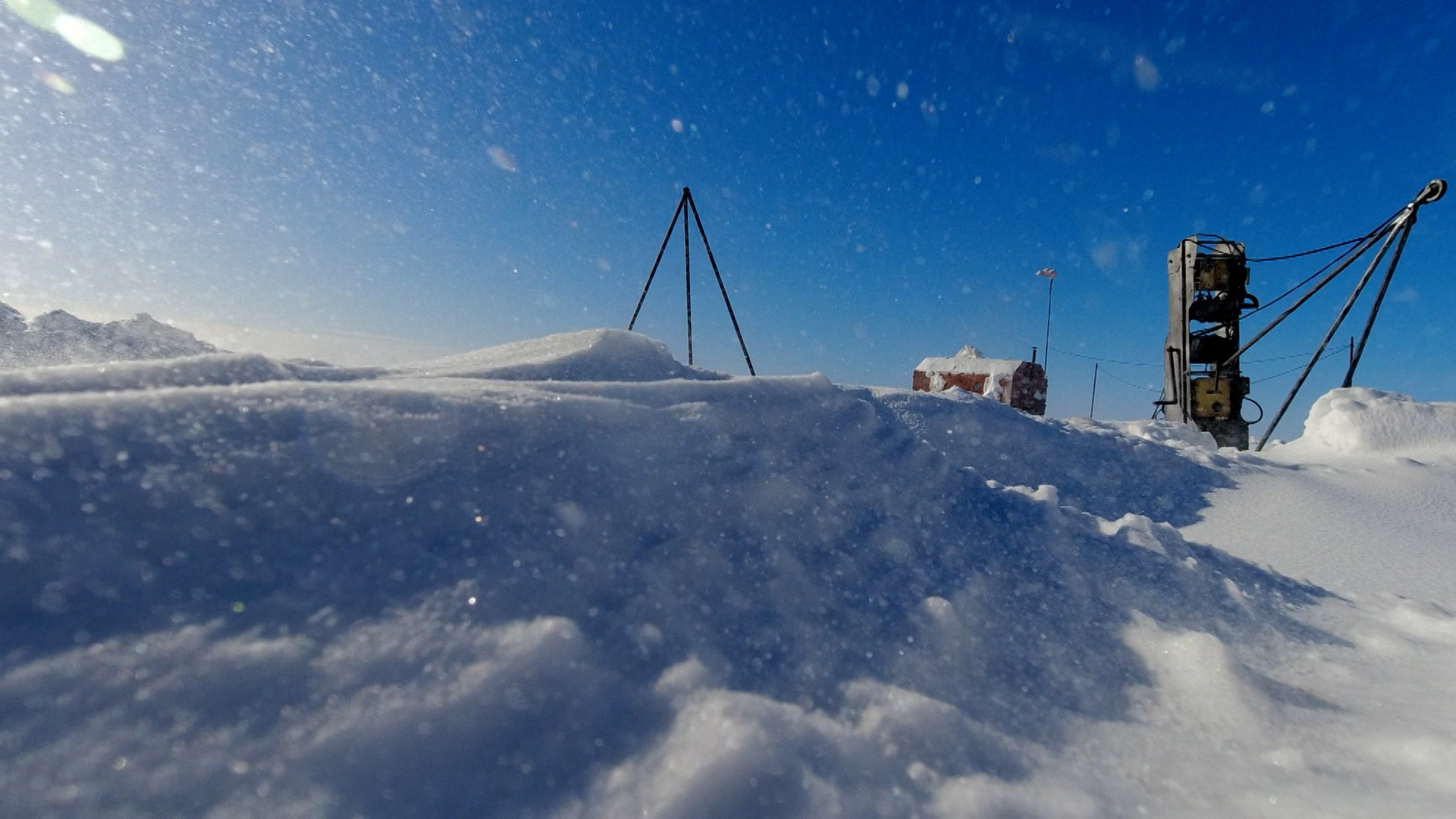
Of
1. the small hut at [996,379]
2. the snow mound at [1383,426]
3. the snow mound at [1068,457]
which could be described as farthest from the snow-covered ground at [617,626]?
the small hut at [996,379]

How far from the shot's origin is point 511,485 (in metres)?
1.67

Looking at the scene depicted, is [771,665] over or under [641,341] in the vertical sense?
under

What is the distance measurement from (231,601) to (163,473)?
1.33 ft

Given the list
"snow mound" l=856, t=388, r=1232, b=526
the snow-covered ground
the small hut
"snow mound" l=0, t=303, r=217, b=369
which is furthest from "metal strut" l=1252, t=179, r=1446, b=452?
"snow mound" l=0, t=303, r=217, b=369

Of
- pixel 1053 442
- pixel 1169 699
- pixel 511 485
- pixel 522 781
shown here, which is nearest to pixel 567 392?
pixel 511 485

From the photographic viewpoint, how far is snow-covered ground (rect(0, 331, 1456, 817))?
40.5 inches

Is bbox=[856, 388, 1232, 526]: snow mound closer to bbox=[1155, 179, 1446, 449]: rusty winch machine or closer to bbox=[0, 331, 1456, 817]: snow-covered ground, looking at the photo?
bbox=[0, 331, 1456, 817]: snow-covered ground

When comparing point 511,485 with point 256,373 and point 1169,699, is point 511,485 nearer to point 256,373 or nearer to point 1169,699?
point 256,373

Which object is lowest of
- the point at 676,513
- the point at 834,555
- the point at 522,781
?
the point at 522,781

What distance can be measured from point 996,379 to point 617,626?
16.6 m

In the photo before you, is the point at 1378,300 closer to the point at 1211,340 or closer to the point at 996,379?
the point at 1211,340

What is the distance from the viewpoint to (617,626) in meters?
1.39

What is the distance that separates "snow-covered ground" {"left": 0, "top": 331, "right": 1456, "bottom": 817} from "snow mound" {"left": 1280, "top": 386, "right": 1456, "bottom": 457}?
3.92 meters

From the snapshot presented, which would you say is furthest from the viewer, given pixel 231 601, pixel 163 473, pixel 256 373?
pixel 256 373
